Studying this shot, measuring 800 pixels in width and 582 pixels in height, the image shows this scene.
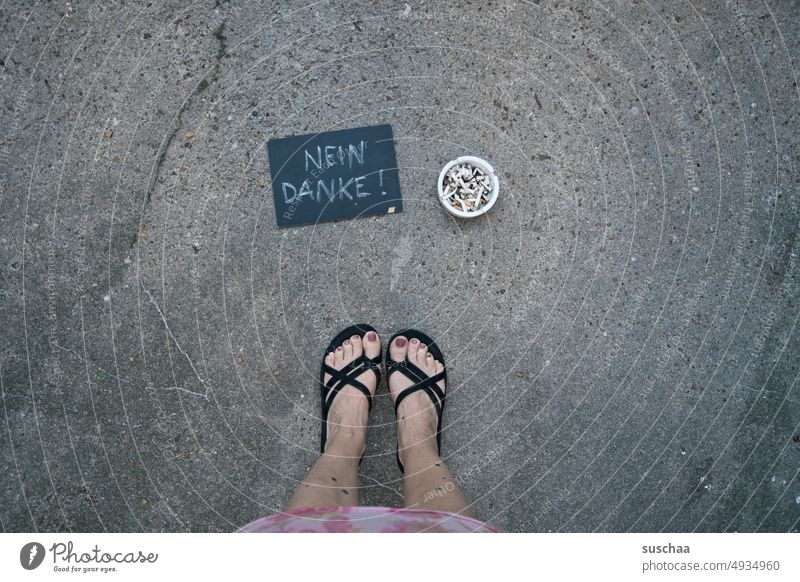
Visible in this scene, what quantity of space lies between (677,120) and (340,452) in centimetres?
196

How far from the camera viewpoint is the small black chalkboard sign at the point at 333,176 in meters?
2.59

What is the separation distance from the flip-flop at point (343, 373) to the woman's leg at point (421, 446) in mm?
107

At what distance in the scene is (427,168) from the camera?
2615mm

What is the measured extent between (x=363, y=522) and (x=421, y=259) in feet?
3.45

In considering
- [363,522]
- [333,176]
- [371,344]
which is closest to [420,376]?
[371,344]

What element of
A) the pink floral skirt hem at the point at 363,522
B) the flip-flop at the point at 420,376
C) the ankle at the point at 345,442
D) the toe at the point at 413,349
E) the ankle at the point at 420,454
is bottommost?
the pink floral skirt hem at the point at 363,522

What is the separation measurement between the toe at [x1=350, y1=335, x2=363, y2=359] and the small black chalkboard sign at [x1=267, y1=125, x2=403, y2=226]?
0.51m

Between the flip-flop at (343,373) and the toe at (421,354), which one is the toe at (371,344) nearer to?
the flip-flop at (343,373)

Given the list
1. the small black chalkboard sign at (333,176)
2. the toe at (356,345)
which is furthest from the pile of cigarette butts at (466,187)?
the toe at (356,345)

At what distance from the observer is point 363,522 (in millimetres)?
2234

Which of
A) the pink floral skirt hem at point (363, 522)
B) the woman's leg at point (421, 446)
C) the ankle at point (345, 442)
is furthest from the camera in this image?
the ankle at point (345, 442)

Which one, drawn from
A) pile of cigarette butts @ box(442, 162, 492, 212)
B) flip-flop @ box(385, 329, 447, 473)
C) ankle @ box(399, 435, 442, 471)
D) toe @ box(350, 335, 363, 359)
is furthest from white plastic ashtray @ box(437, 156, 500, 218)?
ankle @ box(399, 435, 442, 471)
